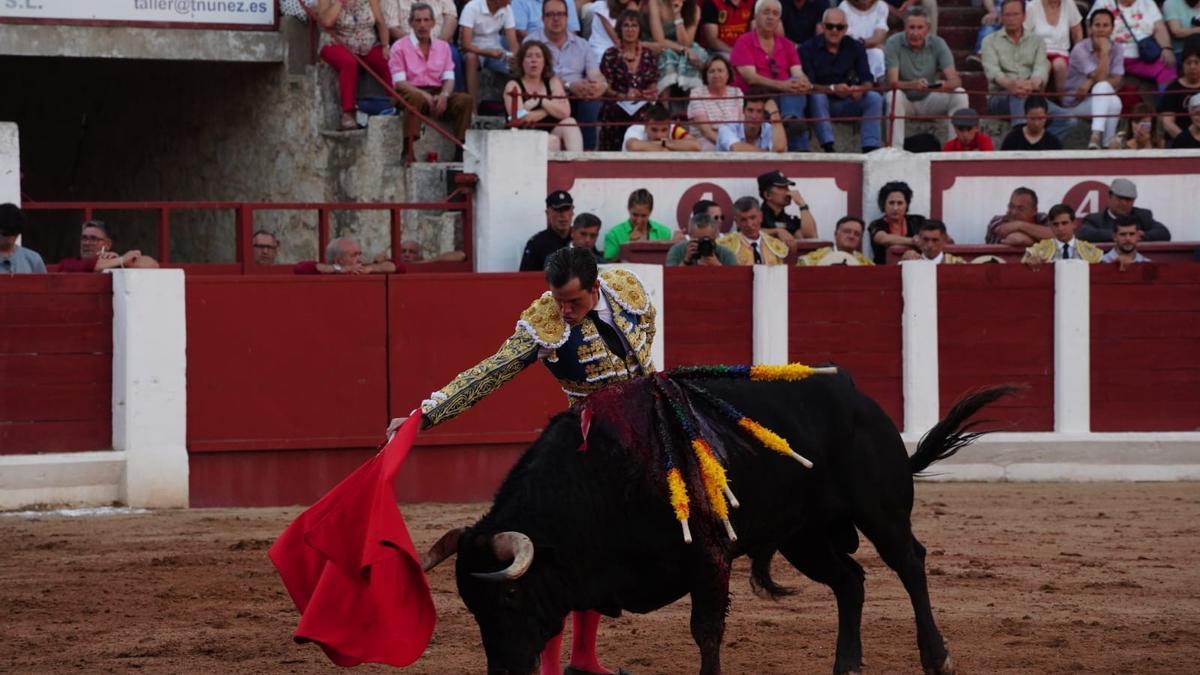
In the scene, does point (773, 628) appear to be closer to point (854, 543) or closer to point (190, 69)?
point (854, 543)

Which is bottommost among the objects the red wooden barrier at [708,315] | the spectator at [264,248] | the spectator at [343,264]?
the red wooden barrier at [708,315]

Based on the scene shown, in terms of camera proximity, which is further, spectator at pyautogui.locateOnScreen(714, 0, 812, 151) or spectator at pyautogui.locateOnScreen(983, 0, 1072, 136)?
spectator at pyautogui.locateOnScreen(983, 0, 1072, 136)

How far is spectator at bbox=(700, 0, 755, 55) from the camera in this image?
1142cm

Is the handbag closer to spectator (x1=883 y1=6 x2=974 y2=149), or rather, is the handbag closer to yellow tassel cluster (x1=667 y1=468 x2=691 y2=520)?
spectator (x1=883 y1=6 x2=974 y2=149)

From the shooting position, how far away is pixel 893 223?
33.7 feet

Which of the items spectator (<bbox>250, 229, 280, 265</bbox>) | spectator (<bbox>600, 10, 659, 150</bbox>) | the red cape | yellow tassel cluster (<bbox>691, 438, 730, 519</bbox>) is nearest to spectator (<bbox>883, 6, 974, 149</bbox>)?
spectator (<bbox>600, 10, 659, 150</bbox>)

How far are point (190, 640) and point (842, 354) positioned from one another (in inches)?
192

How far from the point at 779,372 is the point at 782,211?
17.2 ft

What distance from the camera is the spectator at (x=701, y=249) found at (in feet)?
30.7

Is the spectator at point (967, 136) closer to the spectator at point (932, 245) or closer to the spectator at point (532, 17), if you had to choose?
the spectator at point (932, 245)

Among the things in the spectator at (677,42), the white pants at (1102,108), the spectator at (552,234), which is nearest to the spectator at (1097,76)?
the white pants at (1102,108)

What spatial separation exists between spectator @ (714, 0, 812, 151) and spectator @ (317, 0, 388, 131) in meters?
2.09

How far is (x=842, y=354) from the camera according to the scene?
9.70m

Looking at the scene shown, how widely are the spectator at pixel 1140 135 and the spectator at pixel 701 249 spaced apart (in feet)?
9.49
